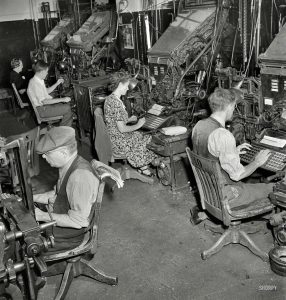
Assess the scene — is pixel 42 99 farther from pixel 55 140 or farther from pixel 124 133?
pixel 55 140

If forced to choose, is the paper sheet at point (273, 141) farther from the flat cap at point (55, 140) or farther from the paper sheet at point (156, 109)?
the flat cap at point (55, 140)

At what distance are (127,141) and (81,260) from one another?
6.96ft

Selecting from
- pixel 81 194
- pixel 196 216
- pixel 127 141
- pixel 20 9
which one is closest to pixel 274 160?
pixel 196 216

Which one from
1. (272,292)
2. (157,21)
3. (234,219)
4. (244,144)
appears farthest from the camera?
(157,21)

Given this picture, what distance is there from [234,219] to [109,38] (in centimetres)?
515

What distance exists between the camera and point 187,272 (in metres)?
3.43

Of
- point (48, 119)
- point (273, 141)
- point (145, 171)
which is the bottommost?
point (145, 171)

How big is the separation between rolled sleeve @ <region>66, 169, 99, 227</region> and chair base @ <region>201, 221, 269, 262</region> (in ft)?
4.20

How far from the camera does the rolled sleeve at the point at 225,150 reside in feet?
10.7

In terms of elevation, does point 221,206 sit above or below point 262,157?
below

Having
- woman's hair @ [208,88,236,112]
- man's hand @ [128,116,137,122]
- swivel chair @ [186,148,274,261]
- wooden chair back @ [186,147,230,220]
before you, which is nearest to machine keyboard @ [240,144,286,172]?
swivel chair @ [186,148,274,261]

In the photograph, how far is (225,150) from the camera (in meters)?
3.29

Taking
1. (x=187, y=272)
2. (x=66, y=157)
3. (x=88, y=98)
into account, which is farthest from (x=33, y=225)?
(x=88, y=98)

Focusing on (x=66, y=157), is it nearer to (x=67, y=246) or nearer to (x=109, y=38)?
(x=67, y=246)
